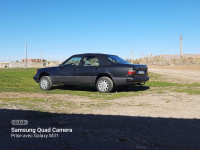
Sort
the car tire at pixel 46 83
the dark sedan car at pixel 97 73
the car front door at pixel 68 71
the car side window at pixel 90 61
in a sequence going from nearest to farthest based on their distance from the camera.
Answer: the dark sedan car at pixel 97 73 → the car side window at pixel 90 61 → the car front door at pixel 68 71 → the car tire at pixel 46 83

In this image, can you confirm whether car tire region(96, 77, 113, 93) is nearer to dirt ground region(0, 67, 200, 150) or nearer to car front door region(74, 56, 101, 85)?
car front door region(74, 56, 101, 85)

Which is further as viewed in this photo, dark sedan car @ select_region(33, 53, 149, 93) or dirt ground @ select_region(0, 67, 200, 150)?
dark sedan car @ select_region(33, 53, 149, 93)

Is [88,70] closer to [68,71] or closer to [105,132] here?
[68,71]

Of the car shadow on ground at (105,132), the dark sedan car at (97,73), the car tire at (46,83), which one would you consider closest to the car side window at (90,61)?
the dark sedan car at (97,73)

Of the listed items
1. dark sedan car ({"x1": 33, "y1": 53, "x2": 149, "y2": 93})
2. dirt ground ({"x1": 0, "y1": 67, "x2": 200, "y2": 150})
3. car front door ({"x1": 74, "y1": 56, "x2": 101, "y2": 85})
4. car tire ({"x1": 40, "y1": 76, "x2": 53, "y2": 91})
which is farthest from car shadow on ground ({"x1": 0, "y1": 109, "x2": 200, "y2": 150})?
car tire ({"x1": 40, "y1": 76, "x2": 53, "y2": 91})

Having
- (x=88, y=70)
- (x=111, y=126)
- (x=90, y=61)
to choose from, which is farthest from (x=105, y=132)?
(x=90, y=61)

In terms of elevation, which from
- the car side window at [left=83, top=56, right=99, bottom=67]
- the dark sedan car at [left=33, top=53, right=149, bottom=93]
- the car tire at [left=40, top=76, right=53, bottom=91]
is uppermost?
the car side window at [left=83, top=56, right=99, bottom=67]

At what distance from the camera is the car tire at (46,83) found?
10.5 meters

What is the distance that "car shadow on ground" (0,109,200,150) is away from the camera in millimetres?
3051

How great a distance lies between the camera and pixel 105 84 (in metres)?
9.25

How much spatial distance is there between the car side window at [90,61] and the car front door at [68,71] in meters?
0.30

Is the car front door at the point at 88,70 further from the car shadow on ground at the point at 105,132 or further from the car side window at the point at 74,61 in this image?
the car shadow on ground at the point at 105,132

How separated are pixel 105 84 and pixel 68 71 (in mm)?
1925

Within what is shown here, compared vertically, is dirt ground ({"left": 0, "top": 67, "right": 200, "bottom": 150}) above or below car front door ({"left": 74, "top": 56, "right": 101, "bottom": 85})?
below
